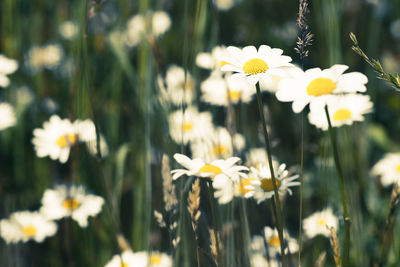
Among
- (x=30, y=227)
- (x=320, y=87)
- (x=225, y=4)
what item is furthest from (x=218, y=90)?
(x=225, y=4)

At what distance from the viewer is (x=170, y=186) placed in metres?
0.61

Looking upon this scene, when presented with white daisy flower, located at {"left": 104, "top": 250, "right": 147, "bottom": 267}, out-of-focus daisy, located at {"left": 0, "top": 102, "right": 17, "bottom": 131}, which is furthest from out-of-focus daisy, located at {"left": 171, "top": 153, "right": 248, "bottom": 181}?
out-of-focus daisy, located at {"left": 0, "top": 102, "right": 17, "bottom": 131}

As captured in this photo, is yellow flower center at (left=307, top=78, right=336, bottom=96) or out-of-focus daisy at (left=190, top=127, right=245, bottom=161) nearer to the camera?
yellow flower center at (left=307, top=78, right=336, bottom=96)

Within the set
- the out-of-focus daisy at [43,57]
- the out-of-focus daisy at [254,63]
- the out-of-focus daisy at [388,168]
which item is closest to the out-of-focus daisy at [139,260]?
the out-of-focus daisy at [254,63]

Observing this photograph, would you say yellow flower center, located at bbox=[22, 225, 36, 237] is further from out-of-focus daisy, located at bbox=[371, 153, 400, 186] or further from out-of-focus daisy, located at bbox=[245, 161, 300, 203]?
out-of-focus daisy, located at bbox=[371, 153, 400, 186]

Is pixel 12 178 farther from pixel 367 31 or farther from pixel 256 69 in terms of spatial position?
pixel 367 31

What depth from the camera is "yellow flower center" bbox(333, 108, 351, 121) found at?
871 millimetres

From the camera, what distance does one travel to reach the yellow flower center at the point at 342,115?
87 centimetres

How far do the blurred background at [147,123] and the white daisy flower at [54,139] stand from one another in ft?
0.14

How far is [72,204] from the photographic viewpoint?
1.10 meters

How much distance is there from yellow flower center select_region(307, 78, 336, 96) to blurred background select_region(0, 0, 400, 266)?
0.18 m

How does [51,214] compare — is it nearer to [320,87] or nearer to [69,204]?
[69,204]

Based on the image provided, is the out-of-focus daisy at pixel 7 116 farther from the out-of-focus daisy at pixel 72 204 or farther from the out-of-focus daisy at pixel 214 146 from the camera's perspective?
the out-of-focus daisy at pixel 214 146

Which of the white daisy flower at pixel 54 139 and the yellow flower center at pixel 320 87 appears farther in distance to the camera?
the white daisy flower at pixel 54 139
